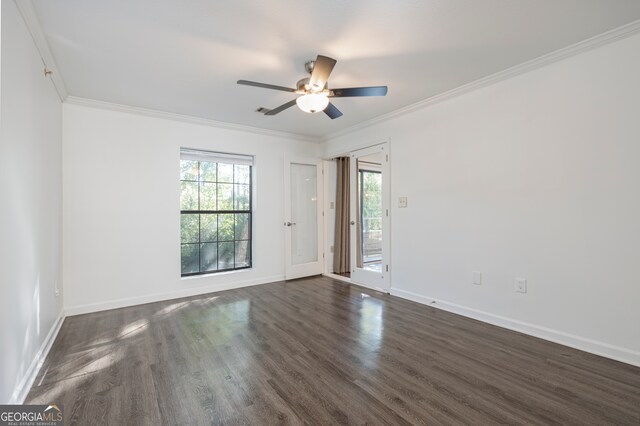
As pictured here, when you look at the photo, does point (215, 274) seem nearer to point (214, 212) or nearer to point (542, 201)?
point (214, 212)

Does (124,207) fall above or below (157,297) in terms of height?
above

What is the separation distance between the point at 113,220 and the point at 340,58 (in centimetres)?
333

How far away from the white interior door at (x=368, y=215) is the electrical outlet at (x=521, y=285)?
1.78 meters

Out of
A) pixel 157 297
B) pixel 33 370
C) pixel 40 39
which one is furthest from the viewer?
pixel 157 297

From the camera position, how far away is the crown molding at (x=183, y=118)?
11.8ft

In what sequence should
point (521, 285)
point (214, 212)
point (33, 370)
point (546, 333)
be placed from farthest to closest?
point (214, 212)
point (521, 285)
point (546, 333)
point (33, 370)

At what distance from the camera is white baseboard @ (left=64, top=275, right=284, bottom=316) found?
3551mm

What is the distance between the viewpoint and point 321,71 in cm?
239

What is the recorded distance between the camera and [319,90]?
8.63 ft

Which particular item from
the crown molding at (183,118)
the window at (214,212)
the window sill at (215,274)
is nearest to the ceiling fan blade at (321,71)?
the crown molding at (183,118)

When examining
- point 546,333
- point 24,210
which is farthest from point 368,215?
point 24,210

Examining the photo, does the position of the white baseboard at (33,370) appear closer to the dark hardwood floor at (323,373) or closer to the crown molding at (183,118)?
the dark hardwood floor at (323,373)

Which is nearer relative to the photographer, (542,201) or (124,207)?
(542,201)

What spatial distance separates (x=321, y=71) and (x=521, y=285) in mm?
2755
